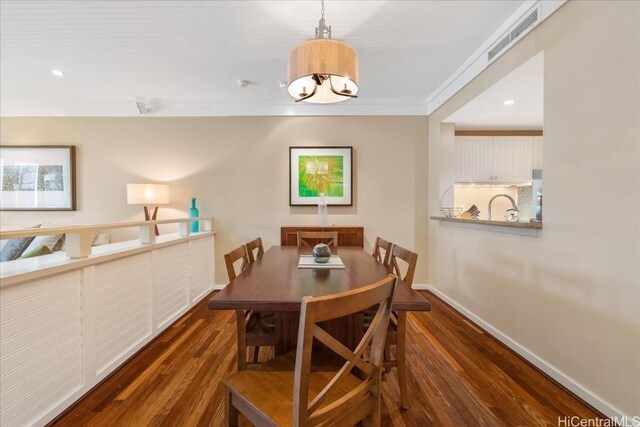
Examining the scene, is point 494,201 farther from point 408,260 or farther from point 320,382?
point 320,382

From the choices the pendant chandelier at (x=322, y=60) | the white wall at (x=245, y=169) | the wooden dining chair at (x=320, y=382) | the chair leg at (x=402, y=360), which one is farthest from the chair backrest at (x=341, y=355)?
the white wall at (x=245, y=169)

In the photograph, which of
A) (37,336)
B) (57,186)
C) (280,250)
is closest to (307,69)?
(280,250)

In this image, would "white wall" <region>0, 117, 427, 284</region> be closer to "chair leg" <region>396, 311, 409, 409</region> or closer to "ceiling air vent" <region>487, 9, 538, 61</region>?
"ceiling air vent" <region>487, 9, 538, 61</region>

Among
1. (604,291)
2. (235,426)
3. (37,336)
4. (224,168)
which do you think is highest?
(224,168)

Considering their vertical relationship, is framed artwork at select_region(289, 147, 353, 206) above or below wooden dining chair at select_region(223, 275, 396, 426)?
above

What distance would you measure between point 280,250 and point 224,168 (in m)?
1.82

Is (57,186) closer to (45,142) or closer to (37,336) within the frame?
(45,142)

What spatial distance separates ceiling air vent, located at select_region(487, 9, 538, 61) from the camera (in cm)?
189

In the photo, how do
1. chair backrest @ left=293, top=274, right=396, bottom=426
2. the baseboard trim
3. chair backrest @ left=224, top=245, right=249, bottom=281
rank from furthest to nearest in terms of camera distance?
chair backrest @ left=224, top=245, right=249, bottom=281 → the baseboard trim → chair backrest @ left=293, top=274, right=396, bottom=426

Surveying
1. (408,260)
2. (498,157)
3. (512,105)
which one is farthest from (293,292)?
(498,157)

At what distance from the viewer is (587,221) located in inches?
60.0

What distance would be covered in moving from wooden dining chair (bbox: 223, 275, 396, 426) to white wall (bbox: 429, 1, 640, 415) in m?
1.37

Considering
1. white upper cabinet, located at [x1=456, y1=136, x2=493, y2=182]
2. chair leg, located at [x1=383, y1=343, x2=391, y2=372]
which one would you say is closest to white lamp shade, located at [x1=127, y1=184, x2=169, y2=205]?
chair leg, located at [x1=383, y1=343, x2=391, y2=372]

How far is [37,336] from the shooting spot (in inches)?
52.7
